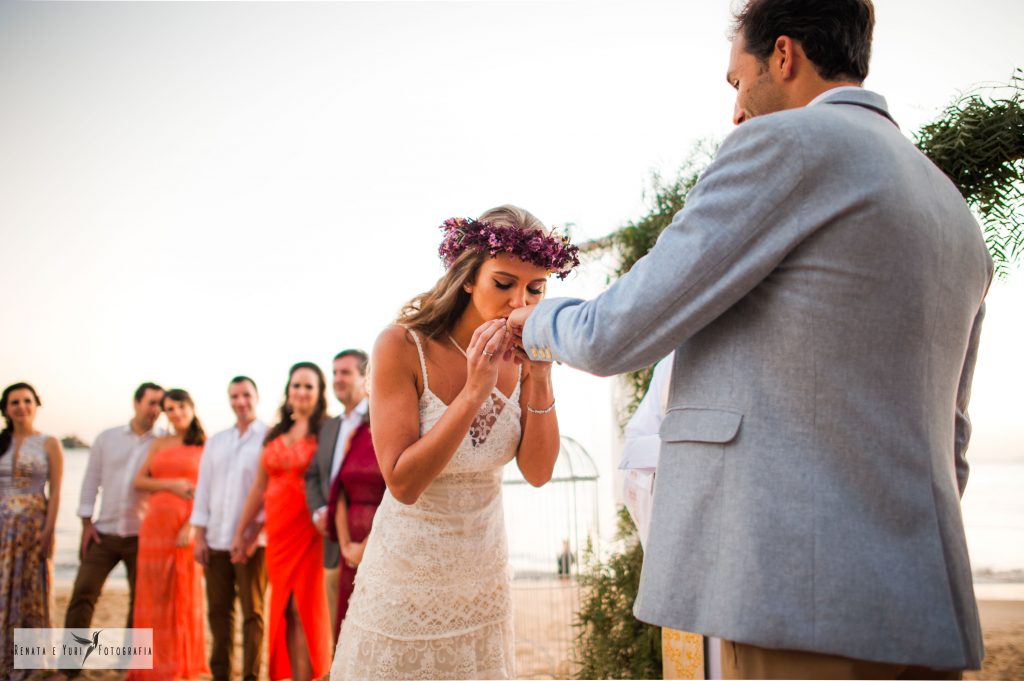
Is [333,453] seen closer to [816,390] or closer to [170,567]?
[170,567]

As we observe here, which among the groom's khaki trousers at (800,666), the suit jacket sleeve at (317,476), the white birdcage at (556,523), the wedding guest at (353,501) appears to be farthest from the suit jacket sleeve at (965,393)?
the suit jacket sleeve at (317,476)

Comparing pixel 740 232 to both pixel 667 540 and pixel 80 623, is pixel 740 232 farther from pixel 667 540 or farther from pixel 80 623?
pixel 80 623

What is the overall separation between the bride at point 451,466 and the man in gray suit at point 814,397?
1.04m

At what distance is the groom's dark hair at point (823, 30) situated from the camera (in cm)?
179

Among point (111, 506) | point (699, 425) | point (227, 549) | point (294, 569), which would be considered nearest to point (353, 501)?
point (294, 569)

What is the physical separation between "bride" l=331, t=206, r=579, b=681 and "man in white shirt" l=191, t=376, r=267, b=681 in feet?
15.6

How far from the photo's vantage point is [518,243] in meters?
2.76

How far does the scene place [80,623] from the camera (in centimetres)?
743

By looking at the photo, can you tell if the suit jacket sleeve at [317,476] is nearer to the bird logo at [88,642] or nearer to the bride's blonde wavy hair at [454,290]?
the bird logo at [88,642]

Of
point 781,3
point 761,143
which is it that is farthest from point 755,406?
point 781,3

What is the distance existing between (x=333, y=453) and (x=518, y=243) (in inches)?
156

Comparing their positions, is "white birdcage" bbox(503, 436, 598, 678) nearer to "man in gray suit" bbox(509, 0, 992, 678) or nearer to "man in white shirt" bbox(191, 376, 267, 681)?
"man in white shirt" bbox(191, 376, 267, 681)

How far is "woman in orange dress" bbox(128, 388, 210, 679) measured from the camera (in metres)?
7.36

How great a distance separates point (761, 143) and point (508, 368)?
1.67 metres
